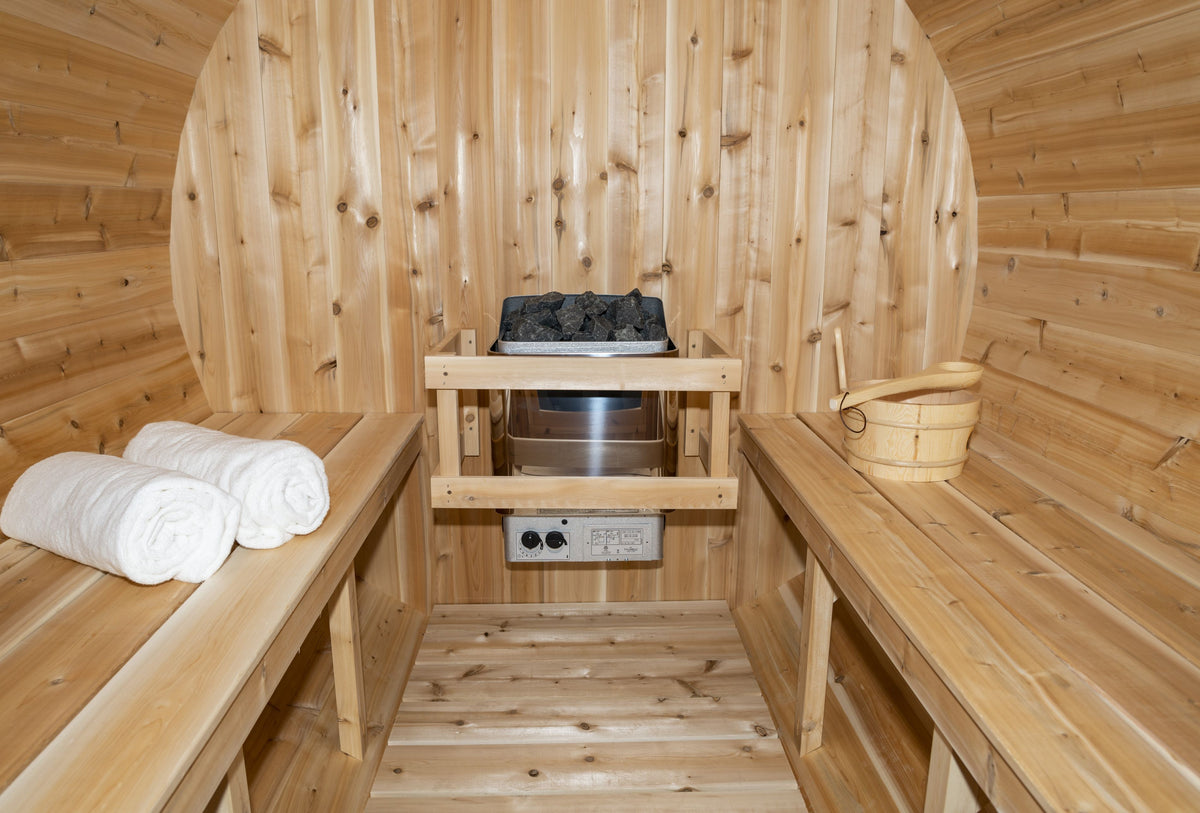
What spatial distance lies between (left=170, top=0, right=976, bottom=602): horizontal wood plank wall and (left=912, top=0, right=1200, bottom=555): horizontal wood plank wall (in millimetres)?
222

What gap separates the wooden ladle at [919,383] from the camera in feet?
5.85

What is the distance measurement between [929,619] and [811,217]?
1.37 meters

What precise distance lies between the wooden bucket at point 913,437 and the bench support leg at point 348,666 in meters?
1.10

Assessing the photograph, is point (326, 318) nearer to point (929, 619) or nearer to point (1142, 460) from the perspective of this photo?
point (929, 619)

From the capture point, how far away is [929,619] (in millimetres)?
1237

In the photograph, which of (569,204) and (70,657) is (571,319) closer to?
(569,204)

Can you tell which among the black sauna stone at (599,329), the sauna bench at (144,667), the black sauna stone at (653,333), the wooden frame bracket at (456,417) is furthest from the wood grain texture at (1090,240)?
the sauna bench at (144,667)

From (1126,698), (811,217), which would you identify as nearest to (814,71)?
(811,217)

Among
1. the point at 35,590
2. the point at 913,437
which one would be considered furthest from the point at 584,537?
the point at 35,590

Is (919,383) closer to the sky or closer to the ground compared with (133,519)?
closer to the sky

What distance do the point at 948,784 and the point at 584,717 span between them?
39.9 inches

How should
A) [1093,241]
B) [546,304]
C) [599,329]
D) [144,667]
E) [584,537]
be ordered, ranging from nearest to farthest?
[144,667], [1093,241], [599,329], [546,304], [584,537]

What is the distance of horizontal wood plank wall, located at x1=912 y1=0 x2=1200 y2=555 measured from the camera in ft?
4.91

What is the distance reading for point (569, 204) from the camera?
2.32 metres
